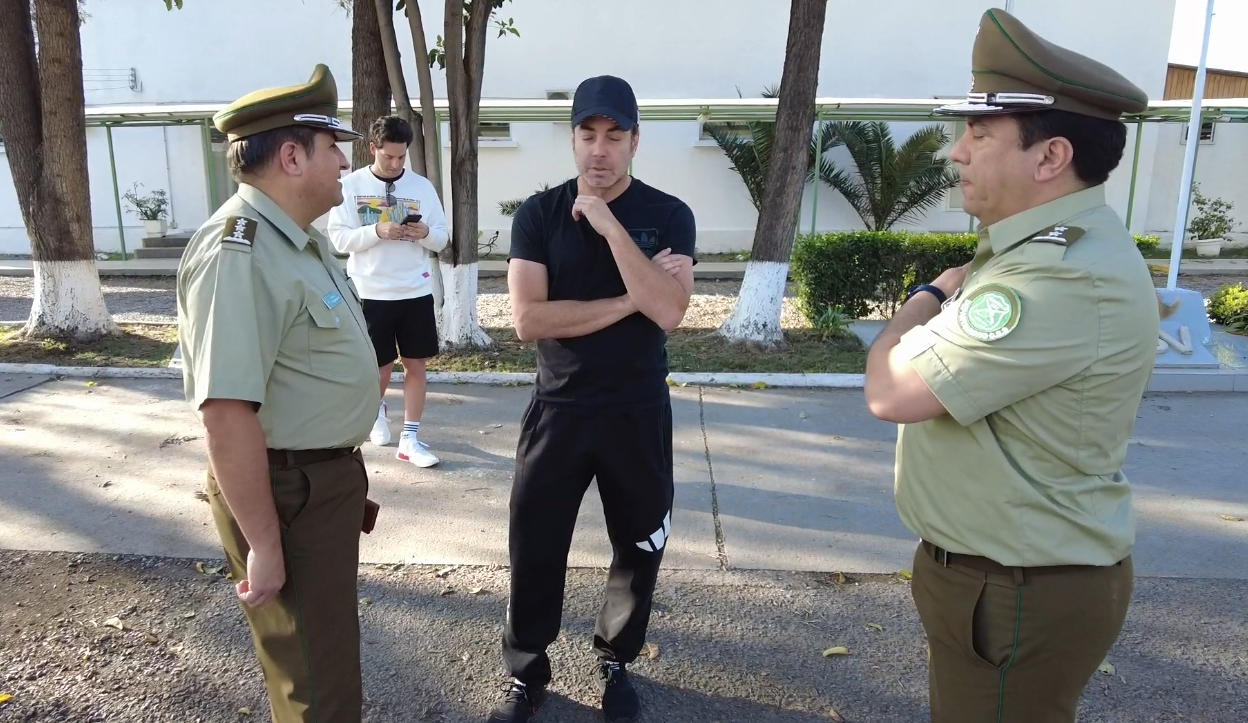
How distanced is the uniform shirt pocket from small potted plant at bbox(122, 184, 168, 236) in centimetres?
1533

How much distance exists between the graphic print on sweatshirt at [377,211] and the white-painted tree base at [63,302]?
4544mm

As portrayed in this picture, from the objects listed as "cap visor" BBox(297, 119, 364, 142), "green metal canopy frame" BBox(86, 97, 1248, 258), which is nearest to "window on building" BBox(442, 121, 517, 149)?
"green metal canopy frame" BBox(86, 97, 1248, 258)

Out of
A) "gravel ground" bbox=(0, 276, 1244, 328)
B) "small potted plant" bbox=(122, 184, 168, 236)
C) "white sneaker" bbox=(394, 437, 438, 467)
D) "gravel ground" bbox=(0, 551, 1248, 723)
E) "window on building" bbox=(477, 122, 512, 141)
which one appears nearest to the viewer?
"gravel ground" bbox=(0, 551, 1248, 723)

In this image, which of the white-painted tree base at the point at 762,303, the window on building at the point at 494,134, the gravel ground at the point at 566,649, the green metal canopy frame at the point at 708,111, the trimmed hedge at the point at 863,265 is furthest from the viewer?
the window on building at the point at 494,134

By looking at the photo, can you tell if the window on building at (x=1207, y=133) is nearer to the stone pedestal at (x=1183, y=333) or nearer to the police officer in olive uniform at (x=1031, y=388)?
the stone pedestal at (x=1183, y=333)

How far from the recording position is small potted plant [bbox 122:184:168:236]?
15.1 meters

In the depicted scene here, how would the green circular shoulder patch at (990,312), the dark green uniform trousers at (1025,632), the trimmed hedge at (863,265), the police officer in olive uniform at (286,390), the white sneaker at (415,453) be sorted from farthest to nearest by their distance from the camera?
1. the trimmed hedge at (863,265)
2. the white sneaker at (415,453)
3. the police officer in olive uniform at (286,390)
4. the dark green uniform trousers at (1025,632)
5. the green circular shoulder patch at (990,312)

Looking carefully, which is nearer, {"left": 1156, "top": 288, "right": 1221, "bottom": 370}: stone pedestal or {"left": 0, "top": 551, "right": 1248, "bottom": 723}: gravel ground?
{"left": 0, "top": 551, "right": 1248, "bottom": 723}: gravel ground

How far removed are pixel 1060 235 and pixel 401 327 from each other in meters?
3.84

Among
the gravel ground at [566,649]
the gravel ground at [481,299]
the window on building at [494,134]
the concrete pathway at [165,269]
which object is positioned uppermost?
the window on building at [494,134]

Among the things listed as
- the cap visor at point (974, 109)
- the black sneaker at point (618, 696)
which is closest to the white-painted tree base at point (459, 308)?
the black sneaker at point (618, 696)

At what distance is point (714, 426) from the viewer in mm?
5621

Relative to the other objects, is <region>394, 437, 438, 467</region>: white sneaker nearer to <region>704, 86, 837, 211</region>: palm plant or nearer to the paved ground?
the paved ground

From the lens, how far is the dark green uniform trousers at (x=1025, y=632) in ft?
5.48
